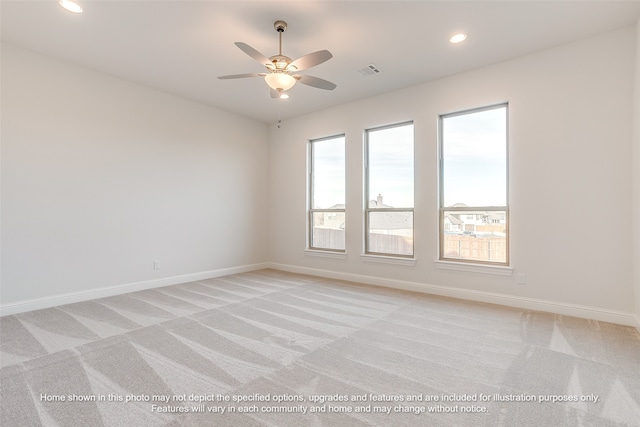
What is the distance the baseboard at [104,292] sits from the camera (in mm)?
3535

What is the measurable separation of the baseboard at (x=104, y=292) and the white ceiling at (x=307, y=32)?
302 cm

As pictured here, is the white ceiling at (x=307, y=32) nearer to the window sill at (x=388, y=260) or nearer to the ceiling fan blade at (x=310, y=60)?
the ceiling fan blade at (x=310, y=60)

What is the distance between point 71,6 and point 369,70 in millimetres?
3278

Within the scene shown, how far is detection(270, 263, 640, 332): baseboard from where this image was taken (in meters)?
3.22

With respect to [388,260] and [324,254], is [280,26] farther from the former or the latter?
[324,254]

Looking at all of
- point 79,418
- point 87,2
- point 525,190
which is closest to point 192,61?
point 87,2

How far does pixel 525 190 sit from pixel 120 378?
451 centimetres

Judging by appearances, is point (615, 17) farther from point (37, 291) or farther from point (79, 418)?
point (37, 291)

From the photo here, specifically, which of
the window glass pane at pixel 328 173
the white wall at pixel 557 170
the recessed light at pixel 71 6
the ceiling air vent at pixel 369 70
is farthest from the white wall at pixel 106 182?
the white wall at pixel 557 170

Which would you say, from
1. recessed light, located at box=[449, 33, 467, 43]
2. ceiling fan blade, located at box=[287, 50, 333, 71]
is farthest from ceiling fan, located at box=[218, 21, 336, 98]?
recessed light, located at box=[449, 33, 467, 43]

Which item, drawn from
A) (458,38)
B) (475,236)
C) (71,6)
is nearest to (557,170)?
(475,236)

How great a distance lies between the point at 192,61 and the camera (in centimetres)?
389

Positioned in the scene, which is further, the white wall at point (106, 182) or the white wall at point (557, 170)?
the white wall at point (106, 182)

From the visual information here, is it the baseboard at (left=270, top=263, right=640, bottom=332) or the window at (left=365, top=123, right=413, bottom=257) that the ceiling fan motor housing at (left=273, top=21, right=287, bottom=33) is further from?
the baseboard at (left=270, top=263, right=640, bottom=332)
